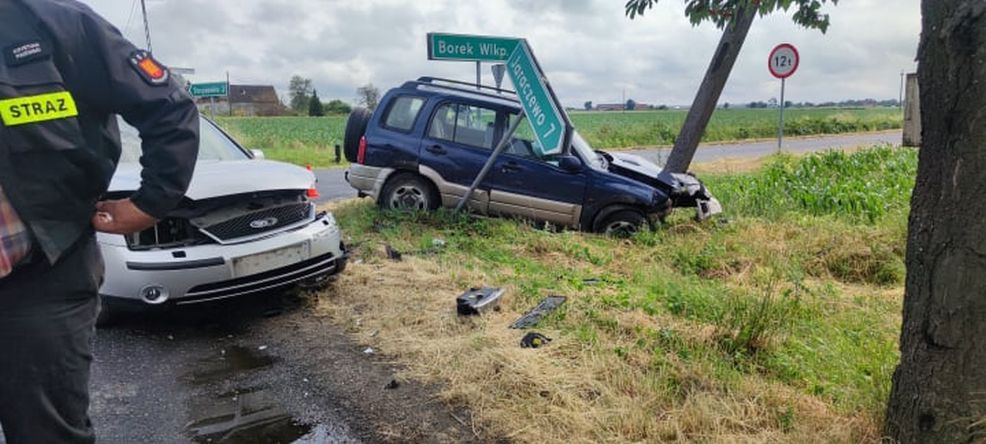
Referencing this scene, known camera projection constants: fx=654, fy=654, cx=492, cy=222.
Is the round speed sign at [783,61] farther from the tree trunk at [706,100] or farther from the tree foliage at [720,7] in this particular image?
the tree foliage at [720,7]

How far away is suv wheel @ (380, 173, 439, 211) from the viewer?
26.2 ft

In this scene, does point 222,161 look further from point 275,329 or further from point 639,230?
point 639,230

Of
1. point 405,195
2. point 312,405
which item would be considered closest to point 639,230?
point 405,195

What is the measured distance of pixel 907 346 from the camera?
2.37 m

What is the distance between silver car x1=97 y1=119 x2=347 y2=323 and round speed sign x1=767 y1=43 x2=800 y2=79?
11.0 meters

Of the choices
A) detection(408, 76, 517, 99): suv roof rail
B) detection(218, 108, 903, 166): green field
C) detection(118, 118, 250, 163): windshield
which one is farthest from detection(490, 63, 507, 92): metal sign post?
detection(218, 108, 903, 166): green field

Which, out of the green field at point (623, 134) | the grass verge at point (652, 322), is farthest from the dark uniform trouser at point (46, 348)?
the green field at point (623, 134)

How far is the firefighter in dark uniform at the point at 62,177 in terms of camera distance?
1.58 meters

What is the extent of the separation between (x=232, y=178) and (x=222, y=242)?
44cm

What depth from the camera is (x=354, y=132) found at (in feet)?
28.2

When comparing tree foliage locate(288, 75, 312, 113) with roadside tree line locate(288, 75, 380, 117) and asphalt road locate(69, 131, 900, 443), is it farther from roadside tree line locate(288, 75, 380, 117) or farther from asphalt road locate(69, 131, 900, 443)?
asphalt road locate(69, 131, 900, 443)

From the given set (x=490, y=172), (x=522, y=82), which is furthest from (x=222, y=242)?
(x=490, y=172)

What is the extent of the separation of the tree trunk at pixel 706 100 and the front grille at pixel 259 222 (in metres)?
7.17

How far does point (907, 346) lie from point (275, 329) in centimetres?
370
